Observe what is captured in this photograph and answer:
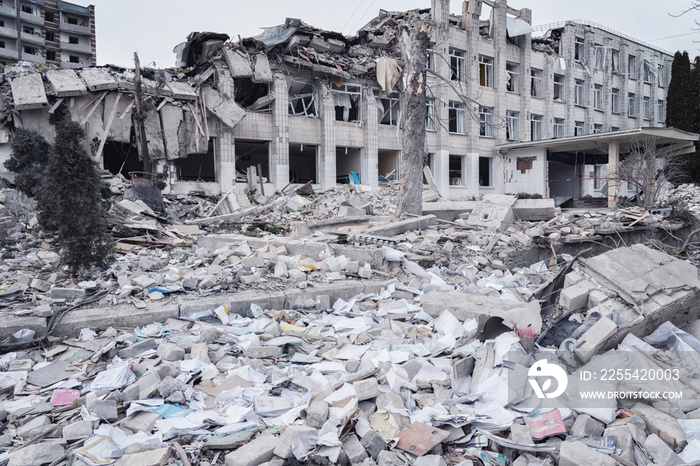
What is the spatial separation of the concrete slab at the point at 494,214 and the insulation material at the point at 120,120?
13.6m

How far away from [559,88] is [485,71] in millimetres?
6957

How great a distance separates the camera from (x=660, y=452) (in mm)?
2680

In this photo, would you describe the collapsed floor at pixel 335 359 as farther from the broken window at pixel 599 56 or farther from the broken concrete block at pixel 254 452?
the broken window at pixel 599 56

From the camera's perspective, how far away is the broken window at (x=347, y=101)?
868 inches

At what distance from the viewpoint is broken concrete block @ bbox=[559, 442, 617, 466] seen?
2512 millimetres

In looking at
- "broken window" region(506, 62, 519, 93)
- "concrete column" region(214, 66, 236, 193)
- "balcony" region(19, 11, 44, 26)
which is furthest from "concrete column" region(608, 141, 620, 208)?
"balcony" region(19, 11, 44, 26)

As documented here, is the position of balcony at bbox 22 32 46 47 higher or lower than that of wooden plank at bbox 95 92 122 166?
higher

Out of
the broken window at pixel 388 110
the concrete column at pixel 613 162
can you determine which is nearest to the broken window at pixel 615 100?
the concrete column at pixel 613 162

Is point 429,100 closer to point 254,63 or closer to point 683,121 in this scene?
point 254,63

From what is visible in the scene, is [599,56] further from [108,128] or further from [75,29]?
[75,29]

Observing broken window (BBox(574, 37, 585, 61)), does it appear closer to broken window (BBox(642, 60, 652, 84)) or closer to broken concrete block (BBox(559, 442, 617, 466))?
broken window (BBox(642, 60, 652, 84))

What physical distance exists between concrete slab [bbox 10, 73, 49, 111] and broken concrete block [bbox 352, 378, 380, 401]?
16.9 metres

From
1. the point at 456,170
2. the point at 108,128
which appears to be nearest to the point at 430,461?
the point at 108,128

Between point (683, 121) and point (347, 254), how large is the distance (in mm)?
34694
